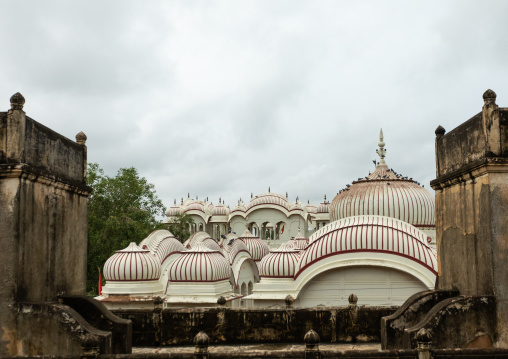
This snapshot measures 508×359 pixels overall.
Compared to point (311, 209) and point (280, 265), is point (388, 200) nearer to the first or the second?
point (280, 265)

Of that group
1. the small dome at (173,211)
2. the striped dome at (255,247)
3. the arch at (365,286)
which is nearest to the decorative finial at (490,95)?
the arch at (365,286)

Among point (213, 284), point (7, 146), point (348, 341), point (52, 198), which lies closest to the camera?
point (7, 146)

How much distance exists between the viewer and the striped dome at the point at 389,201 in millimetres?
22516

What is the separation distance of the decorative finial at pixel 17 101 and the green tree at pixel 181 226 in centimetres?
4076

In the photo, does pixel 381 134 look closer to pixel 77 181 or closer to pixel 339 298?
pixel 339 298

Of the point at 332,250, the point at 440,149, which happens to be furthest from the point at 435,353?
the point at 332,250

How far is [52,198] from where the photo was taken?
8.28m

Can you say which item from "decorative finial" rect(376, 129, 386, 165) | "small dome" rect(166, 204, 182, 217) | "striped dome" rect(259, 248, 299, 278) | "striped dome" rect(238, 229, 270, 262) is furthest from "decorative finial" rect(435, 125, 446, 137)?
"small dome" rect(166, 204, 182, 217)

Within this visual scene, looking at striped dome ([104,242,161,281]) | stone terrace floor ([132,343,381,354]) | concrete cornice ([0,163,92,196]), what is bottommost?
stone terrace floor ([132,343,381,354])

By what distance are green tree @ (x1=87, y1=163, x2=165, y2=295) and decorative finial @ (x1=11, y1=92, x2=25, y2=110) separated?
27028 mm

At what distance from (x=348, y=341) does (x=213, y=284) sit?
10.4 meters

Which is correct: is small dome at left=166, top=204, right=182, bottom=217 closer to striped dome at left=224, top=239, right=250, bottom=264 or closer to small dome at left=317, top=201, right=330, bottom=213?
small dome at left=317, top=201, right=330, bottom=213

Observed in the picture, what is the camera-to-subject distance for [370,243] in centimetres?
1745

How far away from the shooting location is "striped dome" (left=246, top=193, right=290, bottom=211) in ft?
147
